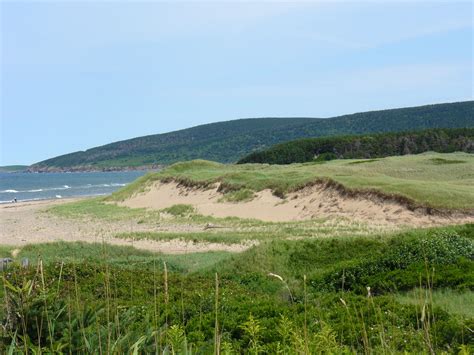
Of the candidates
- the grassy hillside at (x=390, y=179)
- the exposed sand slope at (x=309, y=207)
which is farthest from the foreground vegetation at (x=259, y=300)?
the grassy hillside at (x=390, y=179)

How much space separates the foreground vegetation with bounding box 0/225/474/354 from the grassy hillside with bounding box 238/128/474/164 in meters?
77.5

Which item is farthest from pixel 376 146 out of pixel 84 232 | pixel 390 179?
pixel 84 232

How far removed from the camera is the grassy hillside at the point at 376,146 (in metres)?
94.8

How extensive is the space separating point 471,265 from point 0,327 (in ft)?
36.6

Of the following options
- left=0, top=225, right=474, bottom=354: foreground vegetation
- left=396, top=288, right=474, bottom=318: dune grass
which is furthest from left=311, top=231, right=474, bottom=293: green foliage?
left=396, top=288, right=474, bottom=318: dune grass

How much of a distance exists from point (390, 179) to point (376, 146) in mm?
63113

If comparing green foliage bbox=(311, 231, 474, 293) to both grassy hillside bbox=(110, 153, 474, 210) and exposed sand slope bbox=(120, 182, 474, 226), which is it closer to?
exposed sand slope bbox=(120, 182, 474, 226)

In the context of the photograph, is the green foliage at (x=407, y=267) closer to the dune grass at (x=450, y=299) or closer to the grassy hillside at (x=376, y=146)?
the dune grass at (x=450, y=299)

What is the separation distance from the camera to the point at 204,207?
1831 inches

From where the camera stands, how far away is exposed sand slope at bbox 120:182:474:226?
31.0m

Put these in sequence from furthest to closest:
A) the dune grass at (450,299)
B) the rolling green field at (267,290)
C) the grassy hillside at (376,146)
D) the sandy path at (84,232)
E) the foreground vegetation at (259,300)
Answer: the grassy hillside at (376,146), the sandy path at (84,232), the dune grass at (450,299), the rolling green field at (267,290), the foreground vegetation at (259,300)

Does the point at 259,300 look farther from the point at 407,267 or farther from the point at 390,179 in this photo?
the point at 390,179

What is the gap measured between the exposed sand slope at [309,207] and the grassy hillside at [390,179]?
775mm

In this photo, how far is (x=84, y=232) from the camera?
125 feet
